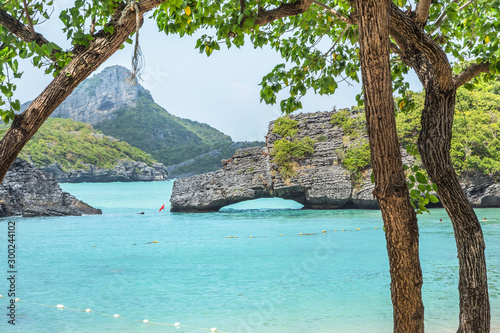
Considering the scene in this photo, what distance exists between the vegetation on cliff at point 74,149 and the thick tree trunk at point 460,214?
58254mm

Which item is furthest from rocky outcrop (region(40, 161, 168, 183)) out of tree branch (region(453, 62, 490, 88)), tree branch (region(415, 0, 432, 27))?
tree branch (region(415, 0, 432, 27))

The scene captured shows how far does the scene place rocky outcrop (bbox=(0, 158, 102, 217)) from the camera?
23875 mm

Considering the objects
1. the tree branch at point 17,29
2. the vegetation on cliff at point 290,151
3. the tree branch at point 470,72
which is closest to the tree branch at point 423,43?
the tree branch at point 470,72

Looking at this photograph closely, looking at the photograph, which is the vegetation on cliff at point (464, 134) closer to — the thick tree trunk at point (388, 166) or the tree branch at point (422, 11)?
the tree branch at point (422, 11)

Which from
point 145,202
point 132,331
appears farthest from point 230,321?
point 145,202

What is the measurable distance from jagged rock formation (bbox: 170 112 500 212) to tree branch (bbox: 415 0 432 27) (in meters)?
19.8

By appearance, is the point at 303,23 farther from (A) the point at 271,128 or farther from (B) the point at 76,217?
(B) the point at 76,217

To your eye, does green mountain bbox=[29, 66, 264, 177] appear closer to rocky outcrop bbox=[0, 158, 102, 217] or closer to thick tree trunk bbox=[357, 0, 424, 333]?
rocky outcrop bbox=[0, 158, 102, 217]

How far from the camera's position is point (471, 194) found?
21.8 meters

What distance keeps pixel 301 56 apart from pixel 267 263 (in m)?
7.22

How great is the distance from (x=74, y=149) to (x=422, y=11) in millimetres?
64589

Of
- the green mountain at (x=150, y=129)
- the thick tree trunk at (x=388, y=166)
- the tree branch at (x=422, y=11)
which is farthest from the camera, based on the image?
the green mountain at (x=150, y=129)

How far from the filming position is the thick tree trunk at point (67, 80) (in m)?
2.39

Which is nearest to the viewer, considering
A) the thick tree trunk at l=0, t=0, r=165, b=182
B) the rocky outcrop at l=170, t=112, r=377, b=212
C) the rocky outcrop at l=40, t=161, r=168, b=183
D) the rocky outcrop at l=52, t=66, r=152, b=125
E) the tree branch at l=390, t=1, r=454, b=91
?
the thick tree trunk at l=0, t=0, r=165, b=182
